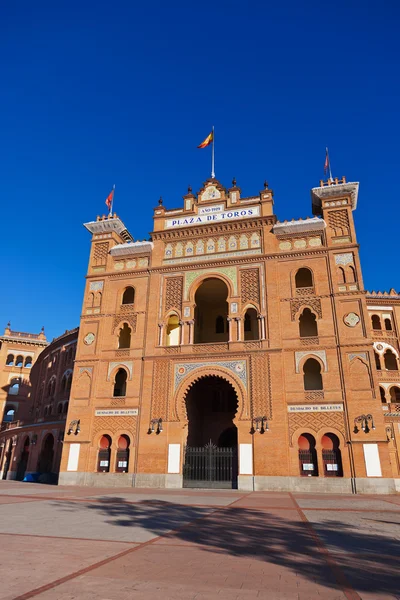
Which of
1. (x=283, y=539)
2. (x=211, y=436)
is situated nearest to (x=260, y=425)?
(x=211, y=436)

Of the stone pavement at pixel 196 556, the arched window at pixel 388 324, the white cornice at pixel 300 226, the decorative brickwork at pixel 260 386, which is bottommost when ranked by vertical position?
the stone pavement at pixel 196 556

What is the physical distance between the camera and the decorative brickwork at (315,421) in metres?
20.5

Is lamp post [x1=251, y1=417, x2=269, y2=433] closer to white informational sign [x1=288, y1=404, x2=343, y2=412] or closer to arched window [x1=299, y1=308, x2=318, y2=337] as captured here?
white informational sign [x1=288, y1=404, x2=343, y2=412]

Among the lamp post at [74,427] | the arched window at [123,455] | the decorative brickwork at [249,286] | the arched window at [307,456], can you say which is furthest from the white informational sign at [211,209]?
the lamp post at [74,427]

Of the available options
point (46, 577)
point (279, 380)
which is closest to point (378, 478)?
point (279, 380)

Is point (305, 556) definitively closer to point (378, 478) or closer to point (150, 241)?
point (378, 478)

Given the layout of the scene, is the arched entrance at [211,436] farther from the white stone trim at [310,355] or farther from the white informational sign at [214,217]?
the white informational sign at [214,217]

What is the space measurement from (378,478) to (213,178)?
66.0 feet

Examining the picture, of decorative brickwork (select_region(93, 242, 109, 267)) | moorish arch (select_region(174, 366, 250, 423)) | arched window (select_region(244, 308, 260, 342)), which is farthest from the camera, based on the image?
decorative brickwork (select_region(93, 242, 109, 267))

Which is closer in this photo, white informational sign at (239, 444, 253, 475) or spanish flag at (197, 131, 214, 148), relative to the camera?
white informational sign at (239, 444, 253, 475)

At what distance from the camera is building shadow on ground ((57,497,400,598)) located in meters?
5.36

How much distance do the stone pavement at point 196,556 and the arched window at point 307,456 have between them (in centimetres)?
989

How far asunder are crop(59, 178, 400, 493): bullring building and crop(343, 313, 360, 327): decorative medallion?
0.05 m

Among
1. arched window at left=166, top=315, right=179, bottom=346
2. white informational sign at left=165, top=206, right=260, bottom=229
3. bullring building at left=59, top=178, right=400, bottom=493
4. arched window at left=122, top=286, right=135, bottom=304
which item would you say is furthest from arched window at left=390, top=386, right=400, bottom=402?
arched window at left=122, top=286, right=135, bottom=304
